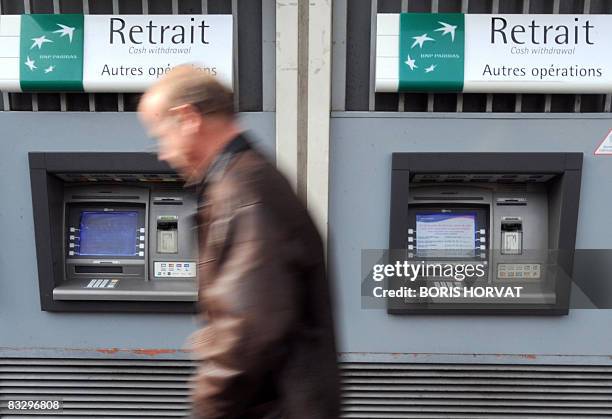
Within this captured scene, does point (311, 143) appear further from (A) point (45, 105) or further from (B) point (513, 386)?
(B) point (513, 386)

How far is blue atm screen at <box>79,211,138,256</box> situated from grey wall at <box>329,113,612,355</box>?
1.15 meters

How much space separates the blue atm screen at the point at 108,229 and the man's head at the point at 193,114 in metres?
1.63

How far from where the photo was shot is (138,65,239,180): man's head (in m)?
1.33

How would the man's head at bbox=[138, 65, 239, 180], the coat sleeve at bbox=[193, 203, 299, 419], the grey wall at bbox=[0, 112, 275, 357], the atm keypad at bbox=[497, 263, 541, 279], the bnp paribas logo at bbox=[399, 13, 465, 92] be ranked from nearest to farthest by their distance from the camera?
the coat sleeve at bbox=[193, 203, 299, 419] → the man's head at bbox=[138, 65, 239, 180] → the bnp paribas logo at bbox=[399, 13, 465, 92] → the grey wall at bbox=[0, 112, 275, 357] → the atm keypad at bbox=[497, 263, 541, 279]

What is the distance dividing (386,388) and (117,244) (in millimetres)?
1730

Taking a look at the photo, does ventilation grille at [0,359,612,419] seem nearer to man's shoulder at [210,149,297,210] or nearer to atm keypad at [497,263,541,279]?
atm keypad at [497,263,541,279]

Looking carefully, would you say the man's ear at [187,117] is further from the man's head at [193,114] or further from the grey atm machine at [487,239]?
the grey atm machine at [487,239]

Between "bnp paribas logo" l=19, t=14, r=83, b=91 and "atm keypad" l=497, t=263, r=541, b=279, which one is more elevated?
"bnp paribas logo" l=19, t=14, r=83, b=91


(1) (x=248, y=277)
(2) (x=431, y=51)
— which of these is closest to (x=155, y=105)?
(1) (x=248, y=277)

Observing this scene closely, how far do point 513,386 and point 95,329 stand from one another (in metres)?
2.37

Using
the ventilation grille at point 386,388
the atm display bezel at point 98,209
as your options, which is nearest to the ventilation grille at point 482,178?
the ventilation grille at point 386,388

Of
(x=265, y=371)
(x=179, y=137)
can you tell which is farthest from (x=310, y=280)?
(x=179, y=137)

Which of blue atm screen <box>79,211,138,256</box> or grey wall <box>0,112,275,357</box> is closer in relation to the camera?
grey wall <box>0,112,275,357</box>


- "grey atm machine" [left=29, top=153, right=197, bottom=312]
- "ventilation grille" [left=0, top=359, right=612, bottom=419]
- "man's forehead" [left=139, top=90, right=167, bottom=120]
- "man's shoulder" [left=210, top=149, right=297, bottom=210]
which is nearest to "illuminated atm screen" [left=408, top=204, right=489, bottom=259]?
"ventilation grille" [left=0, top=359, right=612, bottom=419]
